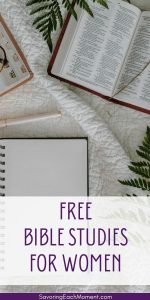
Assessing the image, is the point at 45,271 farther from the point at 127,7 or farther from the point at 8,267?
the point at 127,7

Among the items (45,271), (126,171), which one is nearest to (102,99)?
(126,171)

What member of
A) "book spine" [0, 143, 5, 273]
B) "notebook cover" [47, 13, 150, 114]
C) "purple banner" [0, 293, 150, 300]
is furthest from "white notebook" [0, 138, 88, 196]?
"purple banner" [0, 293, 150, 300]

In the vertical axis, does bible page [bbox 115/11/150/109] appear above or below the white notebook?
above

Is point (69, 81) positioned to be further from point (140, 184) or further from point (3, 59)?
point (140, 184)

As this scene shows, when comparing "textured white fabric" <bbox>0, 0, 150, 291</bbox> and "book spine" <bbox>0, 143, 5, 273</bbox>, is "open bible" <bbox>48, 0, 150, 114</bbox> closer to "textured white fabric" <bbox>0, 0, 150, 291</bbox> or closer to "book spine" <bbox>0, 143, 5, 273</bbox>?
"textured white fabric" <bbox>0, 0, 150, 291</bbox>

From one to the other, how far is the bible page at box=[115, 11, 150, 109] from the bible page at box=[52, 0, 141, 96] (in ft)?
0.05

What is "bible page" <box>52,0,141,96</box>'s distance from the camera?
871 mm

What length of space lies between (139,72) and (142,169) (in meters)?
0.22

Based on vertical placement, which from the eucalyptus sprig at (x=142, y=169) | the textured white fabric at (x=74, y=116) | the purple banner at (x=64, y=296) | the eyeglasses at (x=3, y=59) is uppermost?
the eyeglasses at (x=3, y=59)

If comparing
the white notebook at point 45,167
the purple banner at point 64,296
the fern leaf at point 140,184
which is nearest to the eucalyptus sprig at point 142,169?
the fern leaf at point 140,184

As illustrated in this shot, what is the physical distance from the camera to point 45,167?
0.88 m

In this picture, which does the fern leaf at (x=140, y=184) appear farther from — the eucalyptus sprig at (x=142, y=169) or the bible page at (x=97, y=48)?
A: the bible page at (x=97, y=48)

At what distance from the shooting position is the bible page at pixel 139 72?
87 cm

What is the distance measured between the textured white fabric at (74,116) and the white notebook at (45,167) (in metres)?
0.02
